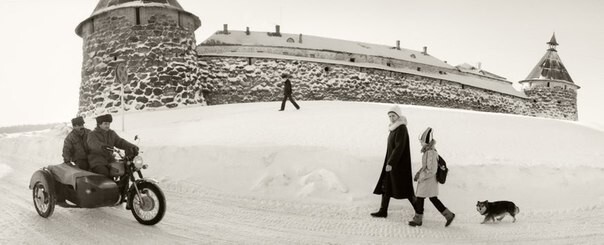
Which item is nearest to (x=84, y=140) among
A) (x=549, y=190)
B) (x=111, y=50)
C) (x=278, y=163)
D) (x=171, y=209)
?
(x=171, y=209)

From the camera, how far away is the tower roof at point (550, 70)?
1417 inches

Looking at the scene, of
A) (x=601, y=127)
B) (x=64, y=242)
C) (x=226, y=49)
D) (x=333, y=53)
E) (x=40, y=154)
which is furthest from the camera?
(x=333, y=53)

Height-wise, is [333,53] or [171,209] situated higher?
[333,53]

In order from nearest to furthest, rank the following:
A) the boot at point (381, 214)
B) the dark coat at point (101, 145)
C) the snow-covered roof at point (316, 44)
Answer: the dark coat at point (101, 145) < the boot at point (381, 214) < the snow-covered roof at point (316, 44)

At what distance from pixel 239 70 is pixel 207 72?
1.55 m

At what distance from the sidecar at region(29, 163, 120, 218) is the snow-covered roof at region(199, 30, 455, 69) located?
65.3 ft

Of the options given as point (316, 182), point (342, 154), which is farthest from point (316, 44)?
point (316, 182)

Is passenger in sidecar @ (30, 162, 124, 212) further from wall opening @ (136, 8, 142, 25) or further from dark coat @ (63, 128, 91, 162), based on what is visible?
wall opening @ (136, 8, 142, 25)

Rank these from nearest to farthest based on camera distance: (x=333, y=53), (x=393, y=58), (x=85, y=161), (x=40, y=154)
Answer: (x=85, y=161) < (x=40, y=154) < (x=333, y=53) < (x=393, y=58)

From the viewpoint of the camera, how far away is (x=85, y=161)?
262 inches

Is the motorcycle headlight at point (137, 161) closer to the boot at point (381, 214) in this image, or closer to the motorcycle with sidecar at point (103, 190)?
the motorcycle with sidecar at point (103, 190)

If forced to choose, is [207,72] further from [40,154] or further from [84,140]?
[84,140]

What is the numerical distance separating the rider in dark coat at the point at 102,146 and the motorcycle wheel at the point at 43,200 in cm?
59

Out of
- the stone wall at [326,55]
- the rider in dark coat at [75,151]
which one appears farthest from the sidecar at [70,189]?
the stone wall at [326,55]
